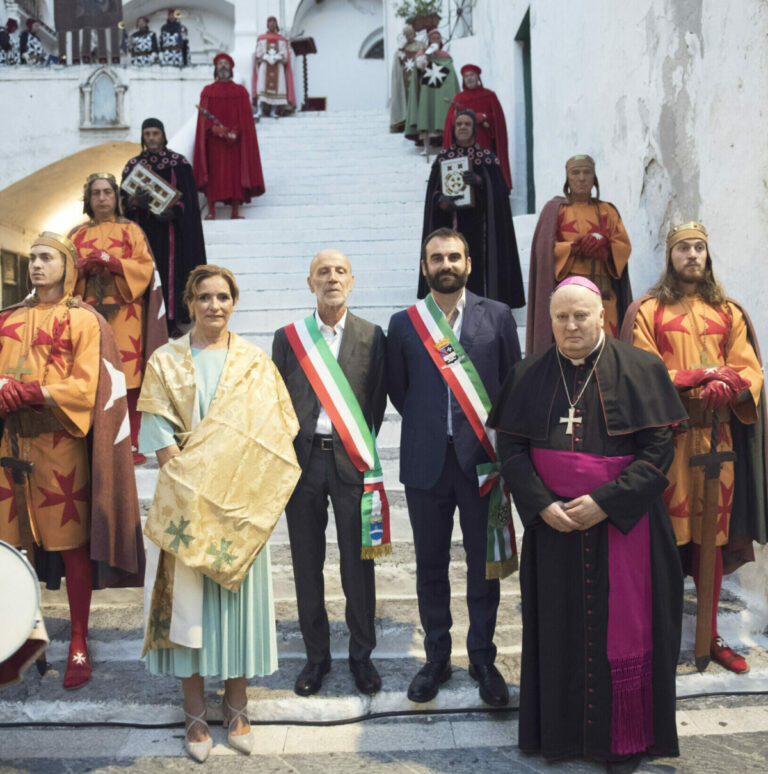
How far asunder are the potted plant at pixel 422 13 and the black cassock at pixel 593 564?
12.0 m

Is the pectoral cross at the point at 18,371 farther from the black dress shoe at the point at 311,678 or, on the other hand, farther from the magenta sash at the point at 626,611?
the magenta sash at the point at 626,611

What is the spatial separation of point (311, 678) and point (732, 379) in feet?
6.78

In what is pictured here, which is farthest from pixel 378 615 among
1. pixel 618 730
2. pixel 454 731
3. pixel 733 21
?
pixel 733 21

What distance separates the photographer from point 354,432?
3.26 meters

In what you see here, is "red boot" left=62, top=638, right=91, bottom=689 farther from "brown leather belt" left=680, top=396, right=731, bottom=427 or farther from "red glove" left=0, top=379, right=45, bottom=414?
"brown leather belt" left=680, top=396, right=731, bottom=427

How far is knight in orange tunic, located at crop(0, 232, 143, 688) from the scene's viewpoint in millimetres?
3436

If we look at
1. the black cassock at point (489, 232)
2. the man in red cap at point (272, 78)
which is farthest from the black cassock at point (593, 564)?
the man in red cap at point (272, 78)

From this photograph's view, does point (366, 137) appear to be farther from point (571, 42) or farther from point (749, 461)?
point (749, 461)

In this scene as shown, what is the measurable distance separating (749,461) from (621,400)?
1076 mm

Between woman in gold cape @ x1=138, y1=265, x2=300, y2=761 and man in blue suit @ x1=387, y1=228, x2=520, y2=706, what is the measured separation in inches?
19.9

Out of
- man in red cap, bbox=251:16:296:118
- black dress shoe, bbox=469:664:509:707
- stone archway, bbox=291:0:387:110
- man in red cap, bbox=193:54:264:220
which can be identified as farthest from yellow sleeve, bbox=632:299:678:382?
stone archway, bbox=291:0:387:110

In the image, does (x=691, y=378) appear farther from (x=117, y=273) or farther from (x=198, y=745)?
(x=117, y=273)

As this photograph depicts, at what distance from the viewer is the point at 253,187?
8.91 m

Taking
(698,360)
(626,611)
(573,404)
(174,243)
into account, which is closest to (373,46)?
(174,243)
